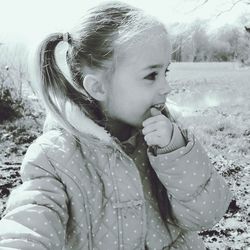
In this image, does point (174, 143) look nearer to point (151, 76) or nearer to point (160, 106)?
point (160, 106)

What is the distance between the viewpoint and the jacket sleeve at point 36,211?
4.79 ft

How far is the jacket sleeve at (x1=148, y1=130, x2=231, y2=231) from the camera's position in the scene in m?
1.79

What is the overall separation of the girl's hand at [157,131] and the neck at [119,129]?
0.21 metres

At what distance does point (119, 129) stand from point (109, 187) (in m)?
0.30

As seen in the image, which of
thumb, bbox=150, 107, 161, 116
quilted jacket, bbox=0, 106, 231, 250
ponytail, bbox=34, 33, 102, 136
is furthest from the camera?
ponytail, bbox=34, 33, 102, 136

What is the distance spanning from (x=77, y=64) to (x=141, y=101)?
0.34 metres

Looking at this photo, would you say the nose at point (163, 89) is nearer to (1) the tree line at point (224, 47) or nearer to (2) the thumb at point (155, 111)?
(2) the thumb at point (155, 111)

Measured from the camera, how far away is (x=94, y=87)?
76.5 inches

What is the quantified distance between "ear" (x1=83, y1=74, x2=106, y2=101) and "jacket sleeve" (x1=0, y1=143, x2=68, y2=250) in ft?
1.04

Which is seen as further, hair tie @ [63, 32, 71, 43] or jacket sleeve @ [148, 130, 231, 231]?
hair tie @ [63, 32, 71, 43]

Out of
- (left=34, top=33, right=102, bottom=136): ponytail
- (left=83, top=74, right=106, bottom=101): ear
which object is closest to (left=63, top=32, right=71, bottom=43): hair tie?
(left=34, top=33, right=102, bottom=136): ponytail

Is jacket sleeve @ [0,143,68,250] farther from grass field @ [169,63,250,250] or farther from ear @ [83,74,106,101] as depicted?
grass field @ [169,63,250,250]

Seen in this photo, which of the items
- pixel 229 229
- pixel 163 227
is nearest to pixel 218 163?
pixel 229 229

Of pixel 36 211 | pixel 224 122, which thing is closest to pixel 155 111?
pixel 36 211
